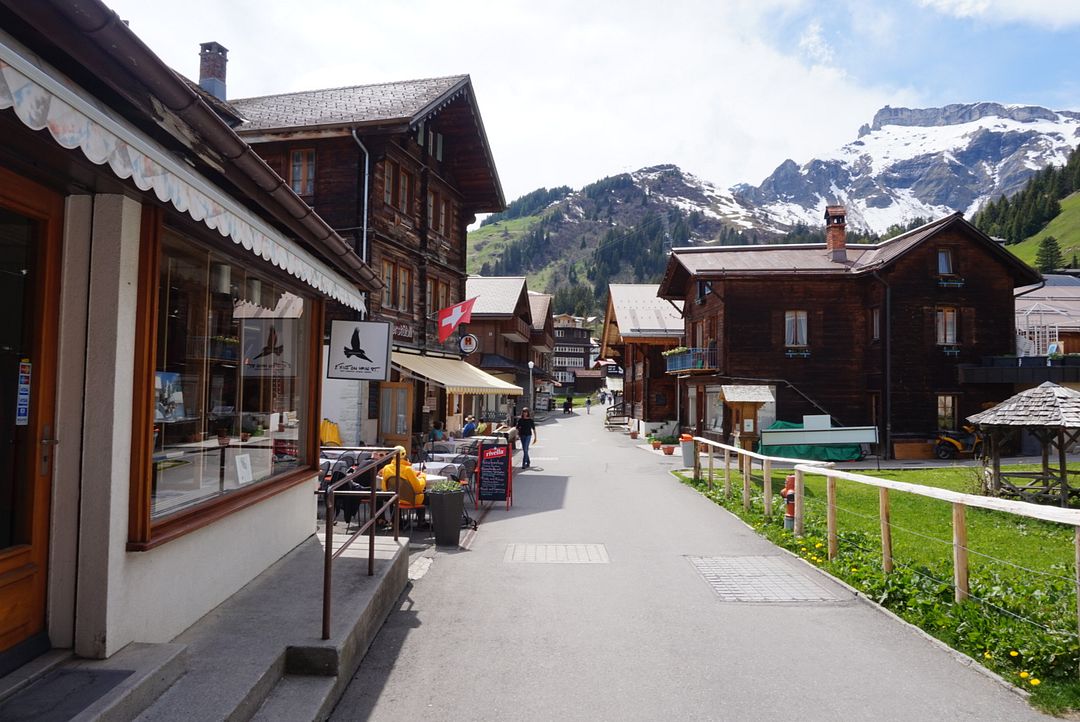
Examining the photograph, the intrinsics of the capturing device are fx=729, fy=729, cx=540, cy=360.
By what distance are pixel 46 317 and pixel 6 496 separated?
94 cm

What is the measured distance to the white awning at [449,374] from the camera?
728 inches

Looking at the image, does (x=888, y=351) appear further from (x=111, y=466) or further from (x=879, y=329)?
(x=111, y=466)

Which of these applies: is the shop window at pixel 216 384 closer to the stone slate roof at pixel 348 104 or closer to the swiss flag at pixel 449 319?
the swiss flag at pixel 449 319

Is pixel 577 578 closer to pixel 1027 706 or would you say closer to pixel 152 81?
pixel 1027 706

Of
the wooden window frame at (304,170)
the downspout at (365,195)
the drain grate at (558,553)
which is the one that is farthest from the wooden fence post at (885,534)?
the wooden window frame at (304,170)

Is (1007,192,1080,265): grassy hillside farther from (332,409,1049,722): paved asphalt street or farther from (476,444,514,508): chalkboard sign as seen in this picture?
(332,409,1049,722): paved asphalt street

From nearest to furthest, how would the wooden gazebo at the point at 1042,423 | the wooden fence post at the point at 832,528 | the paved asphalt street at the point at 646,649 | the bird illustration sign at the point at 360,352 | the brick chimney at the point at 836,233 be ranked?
1. the paved asphalt street at the point at 646,649
2. the wooden fence post at the point at 832,528
3. the bird illustration sign at the point at 360,352
4. the wooden gazebo at the point at 1042,423
5. the brick chimney at the point at 836,233

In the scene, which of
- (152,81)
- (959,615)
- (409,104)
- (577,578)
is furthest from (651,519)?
(409,104)

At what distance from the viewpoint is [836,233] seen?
31531 millimetres

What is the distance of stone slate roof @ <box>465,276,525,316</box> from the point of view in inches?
1738

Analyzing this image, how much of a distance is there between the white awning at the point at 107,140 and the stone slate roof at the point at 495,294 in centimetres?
3866

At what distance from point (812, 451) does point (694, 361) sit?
6.67m

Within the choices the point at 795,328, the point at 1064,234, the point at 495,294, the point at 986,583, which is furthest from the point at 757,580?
the point at 1064,234

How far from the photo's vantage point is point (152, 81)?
10.5 ft
